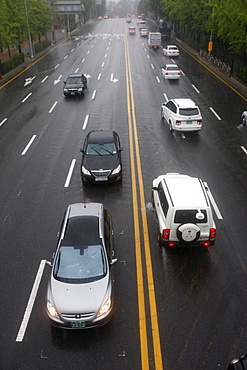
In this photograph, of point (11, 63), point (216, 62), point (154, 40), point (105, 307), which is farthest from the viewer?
point (154, 40)

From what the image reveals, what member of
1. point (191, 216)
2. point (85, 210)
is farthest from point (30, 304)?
point (191, 216)

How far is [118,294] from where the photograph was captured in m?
10.0

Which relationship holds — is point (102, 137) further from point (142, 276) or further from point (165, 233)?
point (142, 276)

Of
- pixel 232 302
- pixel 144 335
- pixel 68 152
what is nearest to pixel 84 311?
pixel 144 335

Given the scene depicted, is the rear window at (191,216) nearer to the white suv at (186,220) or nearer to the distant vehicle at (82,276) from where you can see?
the white suv at (186,220)

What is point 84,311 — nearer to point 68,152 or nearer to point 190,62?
point 68,152

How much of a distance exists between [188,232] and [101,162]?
645 centimetres

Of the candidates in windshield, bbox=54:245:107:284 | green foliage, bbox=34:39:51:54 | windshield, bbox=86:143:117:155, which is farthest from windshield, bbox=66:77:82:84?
green foliage, bbox=34:39:51:54

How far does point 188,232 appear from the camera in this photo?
1065cm

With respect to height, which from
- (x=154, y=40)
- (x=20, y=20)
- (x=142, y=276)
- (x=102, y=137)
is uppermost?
(x=20, y=20)

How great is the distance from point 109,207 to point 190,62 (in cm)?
3858

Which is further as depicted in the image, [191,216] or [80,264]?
[191,216]

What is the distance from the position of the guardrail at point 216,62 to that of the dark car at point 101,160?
84.9 feet

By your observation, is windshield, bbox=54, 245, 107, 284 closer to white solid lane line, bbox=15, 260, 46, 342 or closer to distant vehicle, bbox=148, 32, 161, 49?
white solid lane line, bbox=15, 260, 46, 342
